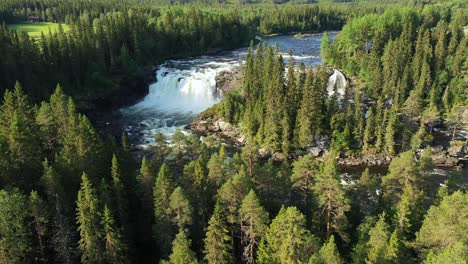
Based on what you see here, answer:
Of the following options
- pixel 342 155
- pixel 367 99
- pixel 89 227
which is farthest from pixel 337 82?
pixel 89 227

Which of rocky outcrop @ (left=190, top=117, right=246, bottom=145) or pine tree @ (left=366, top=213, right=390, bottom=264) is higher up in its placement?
pine tree @ (left=366, top=213, right=390, bottom=264)

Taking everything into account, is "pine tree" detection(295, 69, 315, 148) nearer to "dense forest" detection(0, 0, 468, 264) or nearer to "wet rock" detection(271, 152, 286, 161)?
"dense forest" detection(0, 0, 468, 264)

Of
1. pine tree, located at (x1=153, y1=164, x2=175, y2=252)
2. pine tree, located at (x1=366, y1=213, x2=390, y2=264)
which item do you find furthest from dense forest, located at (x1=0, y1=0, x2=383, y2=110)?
pine tree, located at (x1=366, y1=213, x2=390, y2=264)

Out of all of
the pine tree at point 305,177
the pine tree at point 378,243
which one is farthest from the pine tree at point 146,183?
the pine tree at point 378,243

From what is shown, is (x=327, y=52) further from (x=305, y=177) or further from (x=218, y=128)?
(x=305, y=177)

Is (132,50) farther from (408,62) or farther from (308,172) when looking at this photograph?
(308,172)

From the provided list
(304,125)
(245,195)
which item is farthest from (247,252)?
(304,125)
